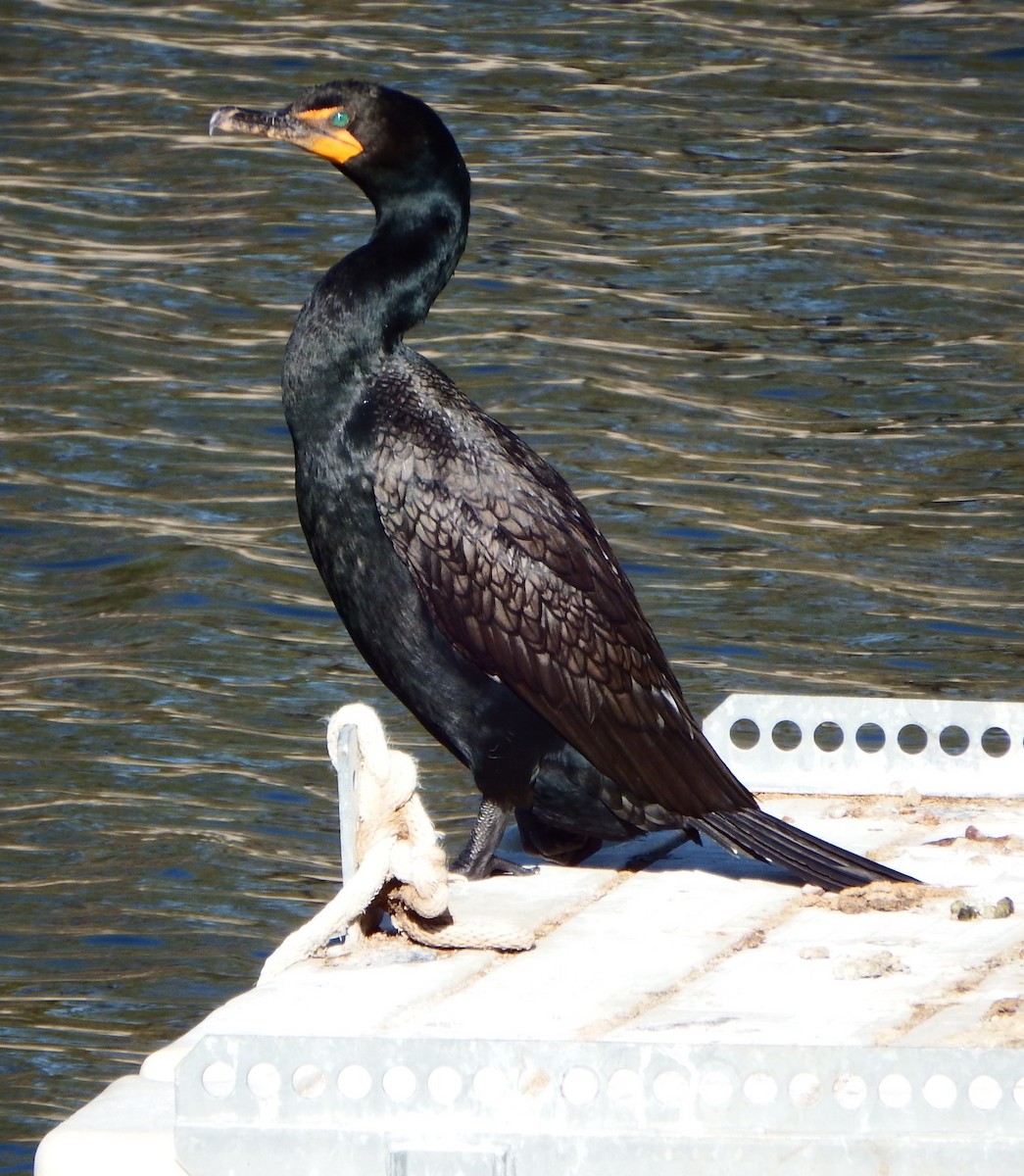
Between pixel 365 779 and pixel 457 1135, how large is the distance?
974 millimetres

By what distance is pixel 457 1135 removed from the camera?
9.00ft

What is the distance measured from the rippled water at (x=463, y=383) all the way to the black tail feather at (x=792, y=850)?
1.97 m

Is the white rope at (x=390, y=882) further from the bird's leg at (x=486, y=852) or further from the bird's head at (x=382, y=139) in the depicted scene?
the bird's head at (x=382, y=139)

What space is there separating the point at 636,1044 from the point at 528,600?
1.55 m

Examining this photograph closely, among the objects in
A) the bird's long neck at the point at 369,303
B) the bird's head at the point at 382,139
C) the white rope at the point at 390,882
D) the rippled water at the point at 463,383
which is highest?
the bird's head at the point at 382,139

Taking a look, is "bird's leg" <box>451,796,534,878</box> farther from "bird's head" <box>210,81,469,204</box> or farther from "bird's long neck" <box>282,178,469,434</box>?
"bird's head" <box>210,81,469,204</box>

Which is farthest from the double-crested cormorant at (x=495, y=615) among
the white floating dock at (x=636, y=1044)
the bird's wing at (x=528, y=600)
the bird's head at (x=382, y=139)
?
the bird's head at (x=382, y=139)

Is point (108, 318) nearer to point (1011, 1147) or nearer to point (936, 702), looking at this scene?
point (936, 702)

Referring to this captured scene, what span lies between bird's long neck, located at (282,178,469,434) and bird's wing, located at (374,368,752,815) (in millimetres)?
161

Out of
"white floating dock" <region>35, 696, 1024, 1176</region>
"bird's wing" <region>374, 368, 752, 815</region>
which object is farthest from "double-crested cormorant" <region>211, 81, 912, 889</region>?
"white floating dock" <region>35, 696, 1024, 1176</region>

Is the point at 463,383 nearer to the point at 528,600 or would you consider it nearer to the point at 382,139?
the point at 382,139

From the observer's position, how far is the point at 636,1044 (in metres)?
2.67

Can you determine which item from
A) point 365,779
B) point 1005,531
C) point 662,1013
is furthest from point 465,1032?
point 1005,531

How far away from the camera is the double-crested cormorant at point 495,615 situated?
4113 millimetres
